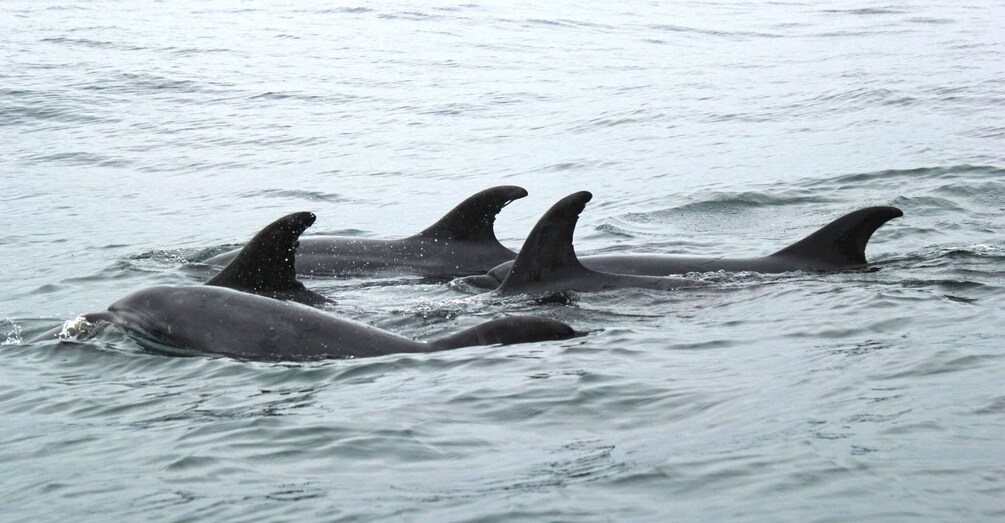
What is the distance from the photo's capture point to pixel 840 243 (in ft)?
39.3

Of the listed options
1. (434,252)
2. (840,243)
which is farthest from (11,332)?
(840,243)

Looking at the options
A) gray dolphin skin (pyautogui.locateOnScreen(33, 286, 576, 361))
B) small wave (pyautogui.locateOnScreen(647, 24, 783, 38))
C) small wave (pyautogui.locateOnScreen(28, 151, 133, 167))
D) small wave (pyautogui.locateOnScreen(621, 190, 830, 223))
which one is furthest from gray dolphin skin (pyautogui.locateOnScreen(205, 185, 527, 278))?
small wave (pyautogui.locateOnScreen(647, 24, 783, 38))

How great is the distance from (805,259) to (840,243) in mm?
361

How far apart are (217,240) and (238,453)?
10.7 meters

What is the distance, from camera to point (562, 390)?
27.2ft

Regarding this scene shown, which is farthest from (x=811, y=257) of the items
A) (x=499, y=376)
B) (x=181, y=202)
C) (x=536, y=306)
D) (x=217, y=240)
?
(x=181, y=202)

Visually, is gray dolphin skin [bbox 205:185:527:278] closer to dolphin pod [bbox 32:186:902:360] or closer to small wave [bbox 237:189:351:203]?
dolphin pod [bbox 32:186:902:360]

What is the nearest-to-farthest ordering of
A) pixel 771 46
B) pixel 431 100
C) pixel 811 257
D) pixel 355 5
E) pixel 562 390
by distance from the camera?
pixel 562 390 < pixel 811 257 < pixel 431 100 < pixel 771 46 < pixel 355 5

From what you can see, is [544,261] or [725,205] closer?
[544,261]

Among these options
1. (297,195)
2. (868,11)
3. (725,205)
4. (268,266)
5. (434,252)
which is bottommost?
(297,195)

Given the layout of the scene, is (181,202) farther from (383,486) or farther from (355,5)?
(355,5)

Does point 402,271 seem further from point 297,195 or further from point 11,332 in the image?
point 297,195

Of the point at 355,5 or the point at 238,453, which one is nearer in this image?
the point at 238,453

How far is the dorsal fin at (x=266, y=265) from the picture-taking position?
10438 millimetres
